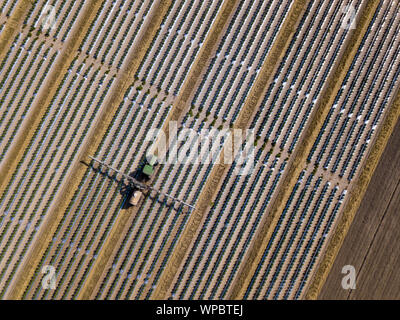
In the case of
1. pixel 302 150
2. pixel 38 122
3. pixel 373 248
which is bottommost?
pixel 38 122

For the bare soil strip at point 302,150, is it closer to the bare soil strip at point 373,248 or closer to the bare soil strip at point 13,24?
the bare soil strip at point 373,248

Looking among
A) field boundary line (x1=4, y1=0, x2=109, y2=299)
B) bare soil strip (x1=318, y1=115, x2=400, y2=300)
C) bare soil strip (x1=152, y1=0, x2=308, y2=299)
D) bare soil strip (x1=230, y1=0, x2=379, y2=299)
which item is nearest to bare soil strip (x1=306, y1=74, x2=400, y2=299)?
bare soil strip (x1=318, y1=115, x2=400, y2=300)

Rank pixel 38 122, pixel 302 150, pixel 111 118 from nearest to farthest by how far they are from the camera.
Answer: pixel 38 122 → pixel 111 118 → pixel 302 150

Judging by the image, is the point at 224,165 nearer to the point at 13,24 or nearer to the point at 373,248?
the point at 373,248

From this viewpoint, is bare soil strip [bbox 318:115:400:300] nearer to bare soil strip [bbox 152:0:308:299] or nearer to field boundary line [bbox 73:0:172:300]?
bare soil strip [bbox 152:0:308:299]

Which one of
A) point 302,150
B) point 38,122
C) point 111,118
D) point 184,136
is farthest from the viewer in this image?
point 302,150

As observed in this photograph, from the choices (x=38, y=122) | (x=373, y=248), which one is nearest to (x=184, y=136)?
(x=38, y=122)

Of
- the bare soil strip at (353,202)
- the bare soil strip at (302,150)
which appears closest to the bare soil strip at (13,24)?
the bare soil strip at (302,150)
